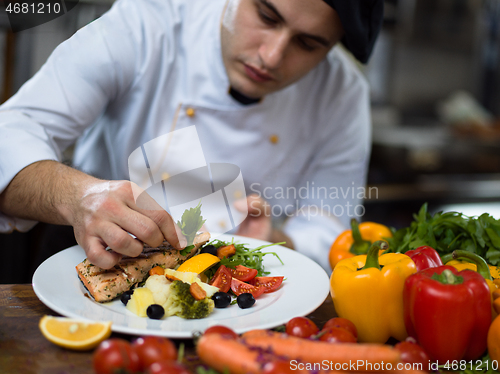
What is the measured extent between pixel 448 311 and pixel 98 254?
0.64 m

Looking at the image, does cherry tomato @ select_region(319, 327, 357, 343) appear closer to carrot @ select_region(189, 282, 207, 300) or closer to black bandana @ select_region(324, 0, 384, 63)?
carrot @ select_region(189, 282, 207, 300)

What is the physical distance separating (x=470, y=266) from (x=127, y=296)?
693 millimetres

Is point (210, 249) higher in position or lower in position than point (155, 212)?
lower

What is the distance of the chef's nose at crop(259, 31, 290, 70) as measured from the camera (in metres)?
1.31

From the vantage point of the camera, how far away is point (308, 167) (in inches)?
79.4

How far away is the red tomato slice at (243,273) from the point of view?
100 cm

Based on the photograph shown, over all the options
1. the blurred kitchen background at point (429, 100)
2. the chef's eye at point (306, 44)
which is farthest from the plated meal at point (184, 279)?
the blurred kitchen background at point (429, 100)

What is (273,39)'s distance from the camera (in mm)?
1317

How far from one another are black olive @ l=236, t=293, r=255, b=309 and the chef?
7.9 inches

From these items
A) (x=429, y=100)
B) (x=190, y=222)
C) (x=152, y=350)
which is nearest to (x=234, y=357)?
(x=152, y=350)

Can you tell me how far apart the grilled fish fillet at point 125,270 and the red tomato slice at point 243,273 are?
0.37 ft

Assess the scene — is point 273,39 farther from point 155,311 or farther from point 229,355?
point 229,355

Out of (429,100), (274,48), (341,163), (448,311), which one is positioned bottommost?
(429,100)

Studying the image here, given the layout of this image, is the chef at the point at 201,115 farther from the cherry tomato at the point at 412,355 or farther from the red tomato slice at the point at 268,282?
the cherry tomato at the point at 412,355
